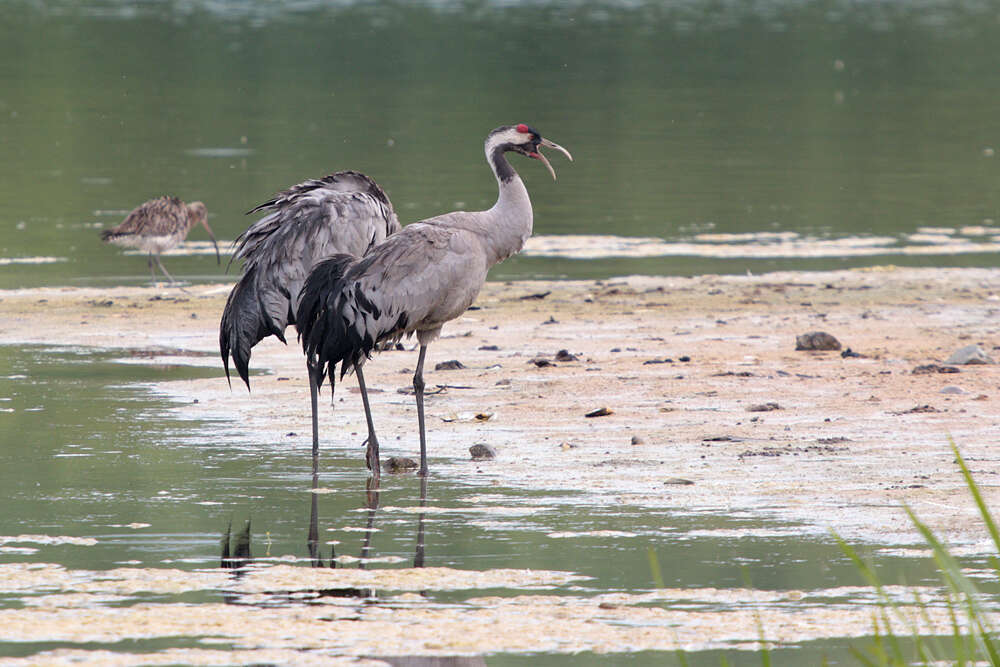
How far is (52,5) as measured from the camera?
70000 millimetres

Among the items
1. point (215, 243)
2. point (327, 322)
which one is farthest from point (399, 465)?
point (215, 243)

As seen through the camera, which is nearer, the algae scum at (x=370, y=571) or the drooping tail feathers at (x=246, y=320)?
the algae scum at (x=370, y=571)

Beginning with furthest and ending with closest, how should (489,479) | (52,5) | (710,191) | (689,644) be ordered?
1. (52,5)
2. (710,191)
3. (489,479)
4. (689,644)

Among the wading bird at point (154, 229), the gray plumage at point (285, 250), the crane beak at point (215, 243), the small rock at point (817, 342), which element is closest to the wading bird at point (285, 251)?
the gray plumage at point (285, 250)

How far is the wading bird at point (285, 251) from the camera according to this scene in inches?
411

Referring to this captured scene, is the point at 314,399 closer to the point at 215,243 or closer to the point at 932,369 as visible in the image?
the point at 932,369

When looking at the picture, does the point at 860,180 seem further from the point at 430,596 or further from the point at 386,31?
the point at 386,31

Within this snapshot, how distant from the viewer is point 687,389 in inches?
452

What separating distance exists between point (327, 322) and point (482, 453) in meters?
1.14

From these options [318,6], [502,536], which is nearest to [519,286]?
[502,536]

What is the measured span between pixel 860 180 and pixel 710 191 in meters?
2.84

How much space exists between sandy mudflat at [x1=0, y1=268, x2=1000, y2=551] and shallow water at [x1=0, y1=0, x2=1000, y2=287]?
73.0 inches

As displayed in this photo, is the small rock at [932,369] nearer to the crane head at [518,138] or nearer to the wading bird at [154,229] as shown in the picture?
the crane head at [518,138]

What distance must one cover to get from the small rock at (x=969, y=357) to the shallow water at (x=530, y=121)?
557 centimetres
